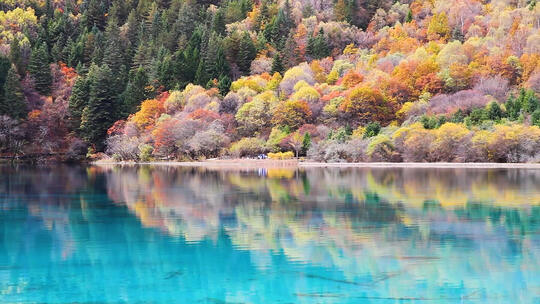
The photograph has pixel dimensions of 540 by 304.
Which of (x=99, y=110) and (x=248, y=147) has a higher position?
(x=99, y=110)

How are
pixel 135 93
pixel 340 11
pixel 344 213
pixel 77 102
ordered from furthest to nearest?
pixel 340 11 → pixel 135 93 → pixel 77 102 → pixel 344 213

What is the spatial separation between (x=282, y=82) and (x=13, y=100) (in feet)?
117

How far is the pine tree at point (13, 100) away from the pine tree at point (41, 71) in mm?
5840

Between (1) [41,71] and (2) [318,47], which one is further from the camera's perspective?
(2) [318,47]

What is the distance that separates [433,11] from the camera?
387ft

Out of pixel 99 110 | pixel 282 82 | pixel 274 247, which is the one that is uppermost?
pixel 282 82

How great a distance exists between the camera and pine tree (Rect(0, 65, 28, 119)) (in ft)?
298

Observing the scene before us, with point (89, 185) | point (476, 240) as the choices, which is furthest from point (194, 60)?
point (476, 240)

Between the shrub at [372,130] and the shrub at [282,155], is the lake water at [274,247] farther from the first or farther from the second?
the shrub at [282,155]

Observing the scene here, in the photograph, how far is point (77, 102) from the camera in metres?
92.8

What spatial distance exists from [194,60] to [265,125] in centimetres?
2237

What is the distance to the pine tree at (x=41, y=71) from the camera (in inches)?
3897

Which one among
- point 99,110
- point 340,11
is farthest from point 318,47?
point 99,110

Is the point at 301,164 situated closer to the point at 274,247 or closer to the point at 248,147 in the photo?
the point at 248,147
